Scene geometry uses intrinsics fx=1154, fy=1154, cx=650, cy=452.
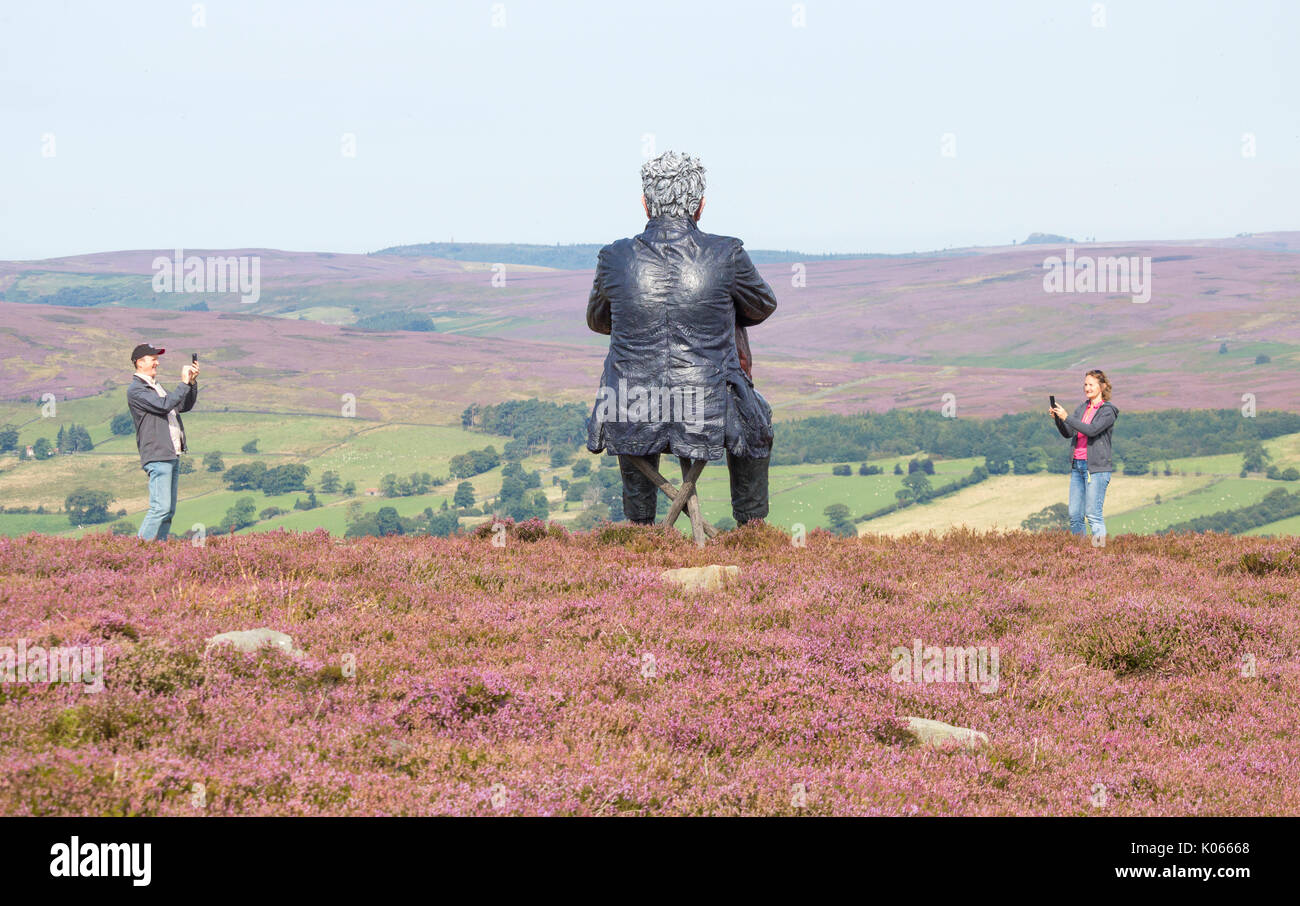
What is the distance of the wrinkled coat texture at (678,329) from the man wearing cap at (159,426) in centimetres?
437

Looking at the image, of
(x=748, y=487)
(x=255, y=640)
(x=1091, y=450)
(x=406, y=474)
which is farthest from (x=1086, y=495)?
(x=406, y=474)

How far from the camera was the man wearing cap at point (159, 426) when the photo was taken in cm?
1202

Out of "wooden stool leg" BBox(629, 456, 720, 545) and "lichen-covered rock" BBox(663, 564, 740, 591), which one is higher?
"wooden stool leg" BBox(629, 456, 720, 545)

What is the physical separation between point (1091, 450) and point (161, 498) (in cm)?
1087

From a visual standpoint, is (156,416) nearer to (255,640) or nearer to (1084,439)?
(255,640)

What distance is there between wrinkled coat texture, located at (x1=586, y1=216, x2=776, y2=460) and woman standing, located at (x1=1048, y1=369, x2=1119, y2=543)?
4.77 metres

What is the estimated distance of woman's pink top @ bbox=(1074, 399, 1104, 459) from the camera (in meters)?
14.5

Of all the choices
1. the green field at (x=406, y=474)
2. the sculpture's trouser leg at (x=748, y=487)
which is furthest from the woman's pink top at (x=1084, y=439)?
the green field at (x=406, y=474)

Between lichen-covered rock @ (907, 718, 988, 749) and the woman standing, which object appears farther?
the woman standing

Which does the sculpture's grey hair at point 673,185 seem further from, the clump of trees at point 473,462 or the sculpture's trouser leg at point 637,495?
the clump of trees at point 473,462

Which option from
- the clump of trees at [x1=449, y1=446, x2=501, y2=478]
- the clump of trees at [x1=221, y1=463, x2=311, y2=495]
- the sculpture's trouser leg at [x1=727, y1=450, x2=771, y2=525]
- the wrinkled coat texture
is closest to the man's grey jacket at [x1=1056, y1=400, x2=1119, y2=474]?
the sculpture's trouser leg at [x1=727, y1=450, x2=771, y2=525]

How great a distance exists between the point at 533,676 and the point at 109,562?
4.71 m

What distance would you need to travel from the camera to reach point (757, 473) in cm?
1280

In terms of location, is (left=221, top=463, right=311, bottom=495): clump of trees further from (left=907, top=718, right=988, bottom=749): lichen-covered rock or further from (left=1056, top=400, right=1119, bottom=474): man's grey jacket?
(left=907, top=718, right=988, bottom=749): lichen-covered rock
